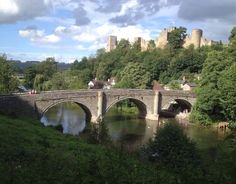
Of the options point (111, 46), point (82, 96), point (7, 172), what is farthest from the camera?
point (111, 46)

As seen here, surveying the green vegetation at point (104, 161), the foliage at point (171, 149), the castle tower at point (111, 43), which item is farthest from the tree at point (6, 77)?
the castle tower at point (111, 43)

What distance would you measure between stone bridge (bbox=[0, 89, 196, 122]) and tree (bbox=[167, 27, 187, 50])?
3129 cm

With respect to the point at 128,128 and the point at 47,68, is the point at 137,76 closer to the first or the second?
the point at 128,128

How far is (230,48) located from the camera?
5053 cm

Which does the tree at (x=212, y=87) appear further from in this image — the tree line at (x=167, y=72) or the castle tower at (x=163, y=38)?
the castle tower at (x=163, y=38)

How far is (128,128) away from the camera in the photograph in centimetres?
4484

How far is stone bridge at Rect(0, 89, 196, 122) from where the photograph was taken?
125 ft

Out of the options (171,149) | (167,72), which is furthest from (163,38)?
(171,149)

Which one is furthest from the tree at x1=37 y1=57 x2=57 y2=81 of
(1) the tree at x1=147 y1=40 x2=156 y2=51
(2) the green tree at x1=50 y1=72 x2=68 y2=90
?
(1) the tree at x1=147 y1=40 x2=156 y2=51

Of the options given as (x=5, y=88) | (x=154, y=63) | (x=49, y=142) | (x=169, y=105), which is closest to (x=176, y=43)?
(x=154, y=63)

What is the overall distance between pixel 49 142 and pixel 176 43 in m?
69.3

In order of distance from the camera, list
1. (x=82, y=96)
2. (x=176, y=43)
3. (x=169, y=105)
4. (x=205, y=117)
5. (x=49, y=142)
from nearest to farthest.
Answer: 1. (x=49, y=142)
2. (x=82, y=96)
3. (x=205, y=117)
4. (x=169, y=105)
5. (x=176, y=43)

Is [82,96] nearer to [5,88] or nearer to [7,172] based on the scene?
[5,88]

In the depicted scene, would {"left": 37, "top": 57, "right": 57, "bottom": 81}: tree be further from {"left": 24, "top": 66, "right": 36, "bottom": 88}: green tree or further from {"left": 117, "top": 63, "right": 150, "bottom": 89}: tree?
{"left": 117, "top": 63, "right": 150, "bottom": 89}: tree
